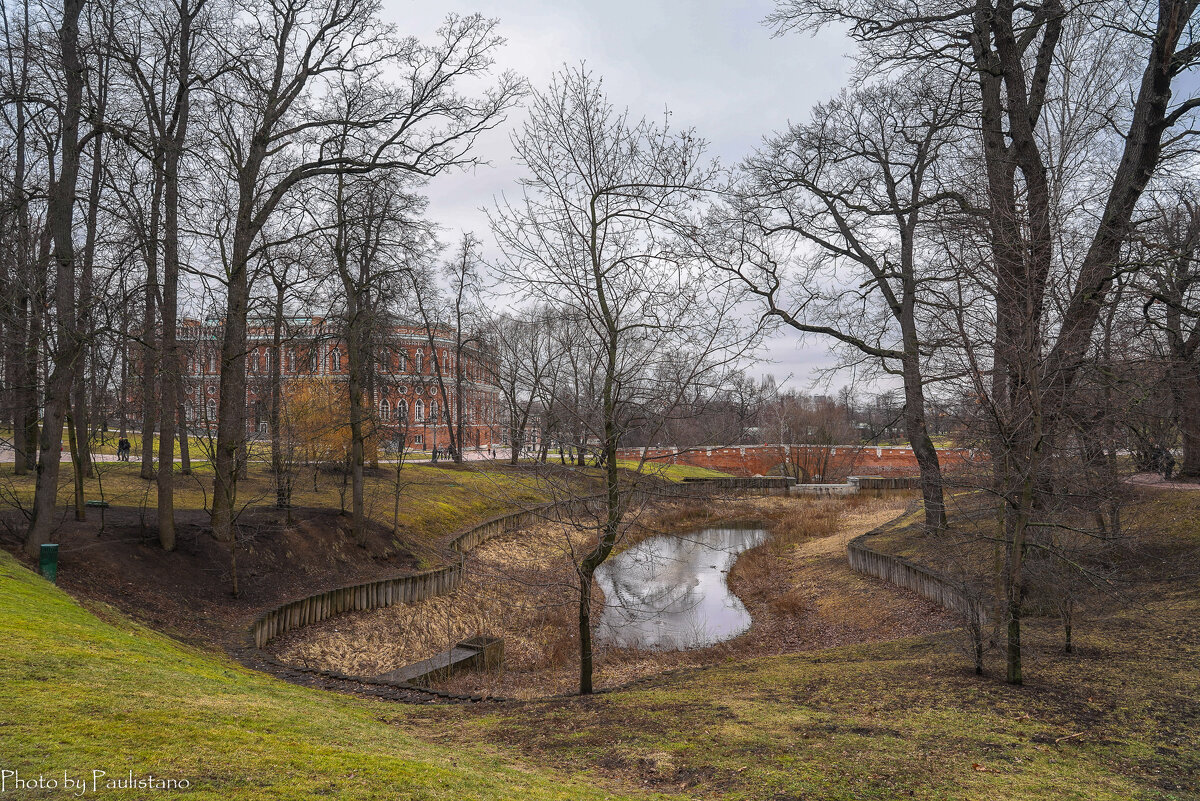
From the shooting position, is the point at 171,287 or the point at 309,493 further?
the point at 309,493

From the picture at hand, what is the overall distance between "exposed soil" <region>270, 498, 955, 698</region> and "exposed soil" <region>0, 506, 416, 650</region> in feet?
4.16

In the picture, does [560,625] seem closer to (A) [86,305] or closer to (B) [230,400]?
(B) [230,400]

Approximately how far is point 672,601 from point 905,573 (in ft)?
18.0

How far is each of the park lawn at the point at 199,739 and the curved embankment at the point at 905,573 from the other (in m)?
6.61

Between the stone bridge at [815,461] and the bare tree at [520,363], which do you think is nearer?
the bare tree at [520,363]

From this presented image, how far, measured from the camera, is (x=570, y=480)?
28.3ft

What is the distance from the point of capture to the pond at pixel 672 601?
13859 millimetres

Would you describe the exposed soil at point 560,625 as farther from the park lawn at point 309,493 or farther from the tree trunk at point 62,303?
the tree trunk at point 62,303

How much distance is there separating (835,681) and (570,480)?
12.6 ft

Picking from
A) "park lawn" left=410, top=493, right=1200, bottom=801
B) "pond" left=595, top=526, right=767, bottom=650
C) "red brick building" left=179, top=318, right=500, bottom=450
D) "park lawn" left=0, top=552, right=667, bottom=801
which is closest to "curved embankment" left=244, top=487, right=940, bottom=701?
"park lawn" left=410, top=493, right=1200, bottom=801

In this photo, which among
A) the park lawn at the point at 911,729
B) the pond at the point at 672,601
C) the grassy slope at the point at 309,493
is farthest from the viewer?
the grassy slope at the point at 309,493

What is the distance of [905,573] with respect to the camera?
1530cm

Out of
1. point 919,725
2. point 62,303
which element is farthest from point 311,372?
point 919,725

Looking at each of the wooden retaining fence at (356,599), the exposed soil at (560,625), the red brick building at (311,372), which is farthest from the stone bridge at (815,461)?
the wooden retaining fence at (356,599)
